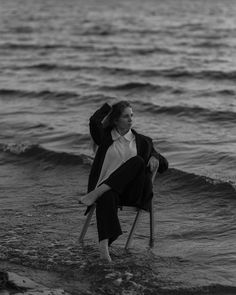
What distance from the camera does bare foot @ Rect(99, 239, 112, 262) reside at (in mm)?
7457

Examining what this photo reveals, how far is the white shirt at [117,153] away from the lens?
759 cm

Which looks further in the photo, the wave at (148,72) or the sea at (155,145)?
the wave at (148,72)

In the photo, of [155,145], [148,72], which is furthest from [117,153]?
[148,72]

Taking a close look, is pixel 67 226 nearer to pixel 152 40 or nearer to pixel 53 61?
pixel 53 61

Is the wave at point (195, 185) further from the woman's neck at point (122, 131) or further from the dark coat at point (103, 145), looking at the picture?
the woman's neck at point (122, 131)

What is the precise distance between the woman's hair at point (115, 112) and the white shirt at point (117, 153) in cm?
12

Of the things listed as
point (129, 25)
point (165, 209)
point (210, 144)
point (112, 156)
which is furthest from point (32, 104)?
point (129, 25)

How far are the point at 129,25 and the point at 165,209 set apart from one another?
35.8 metres

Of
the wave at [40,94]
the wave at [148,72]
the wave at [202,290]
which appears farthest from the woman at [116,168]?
the wave at [148,72]

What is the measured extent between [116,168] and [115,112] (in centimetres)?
58

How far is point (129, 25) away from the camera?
4453 cm

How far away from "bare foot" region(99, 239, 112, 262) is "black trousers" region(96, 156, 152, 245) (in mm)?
51

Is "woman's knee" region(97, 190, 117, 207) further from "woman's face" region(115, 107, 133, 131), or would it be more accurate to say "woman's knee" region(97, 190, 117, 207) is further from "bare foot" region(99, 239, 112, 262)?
"woman's face" region(115, 107, 133, 131)

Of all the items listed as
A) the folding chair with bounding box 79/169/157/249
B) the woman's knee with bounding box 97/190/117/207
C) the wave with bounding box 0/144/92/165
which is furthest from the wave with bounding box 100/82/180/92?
the woman's knee with bounding box 97/190/117/207
